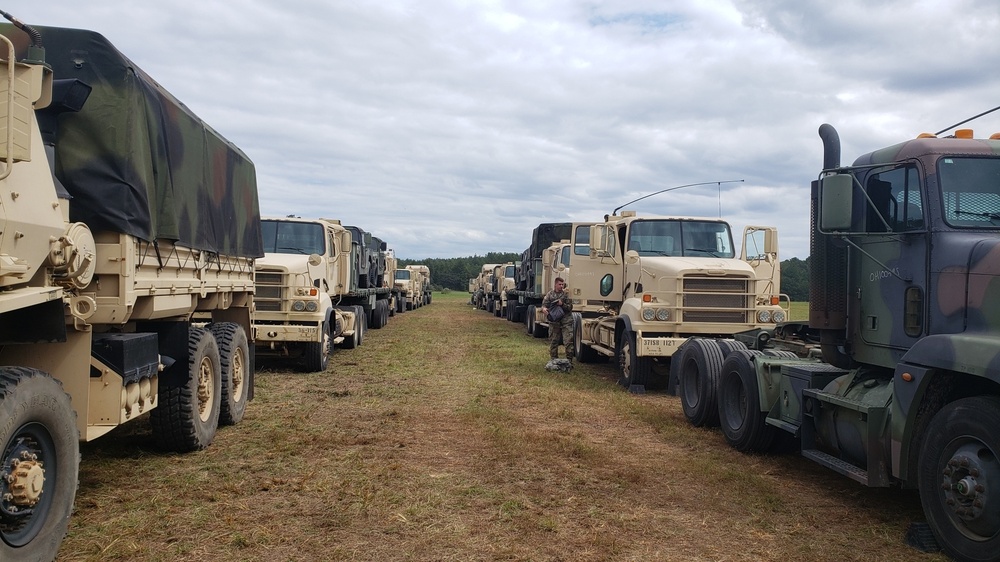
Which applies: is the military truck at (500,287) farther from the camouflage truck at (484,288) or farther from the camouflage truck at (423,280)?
the camouflage truck at (423,280)

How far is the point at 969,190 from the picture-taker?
16.9 ft

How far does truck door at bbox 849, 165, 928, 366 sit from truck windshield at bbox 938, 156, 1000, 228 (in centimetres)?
16

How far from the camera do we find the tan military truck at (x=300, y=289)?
42.3 feet

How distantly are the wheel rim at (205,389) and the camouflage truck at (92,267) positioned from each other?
0.02 m

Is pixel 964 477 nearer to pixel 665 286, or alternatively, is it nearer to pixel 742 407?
pixel 742 407

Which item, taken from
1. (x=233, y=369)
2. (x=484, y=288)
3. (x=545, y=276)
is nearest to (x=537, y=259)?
(x=545, y=276)

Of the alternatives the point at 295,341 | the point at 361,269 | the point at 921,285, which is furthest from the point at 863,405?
the point at 361,269

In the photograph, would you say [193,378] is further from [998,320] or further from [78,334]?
[998,320]

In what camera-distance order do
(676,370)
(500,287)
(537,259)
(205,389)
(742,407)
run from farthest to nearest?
(500,287) < (537,259) < (676,370) < (742,407) < (205,389)

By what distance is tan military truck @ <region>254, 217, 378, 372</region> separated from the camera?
12.9 metres

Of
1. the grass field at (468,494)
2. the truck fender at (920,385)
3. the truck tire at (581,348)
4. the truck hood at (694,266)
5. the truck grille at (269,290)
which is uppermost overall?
the truck hood at (694,266)

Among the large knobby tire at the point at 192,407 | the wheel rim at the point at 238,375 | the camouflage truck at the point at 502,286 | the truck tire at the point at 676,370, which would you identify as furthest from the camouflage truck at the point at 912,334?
the camouflage truck at the point at 502,286

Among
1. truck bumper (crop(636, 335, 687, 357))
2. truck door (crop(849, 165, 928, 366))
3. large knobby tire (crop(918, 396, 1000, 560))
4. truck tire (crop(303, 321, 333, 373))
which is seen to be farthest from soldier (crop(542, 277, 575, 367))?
large knobby tire (crop(918, 396, 1000, 560))

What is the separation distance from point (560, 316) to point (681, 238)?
8.10 feet
